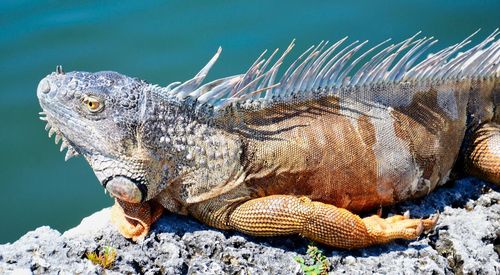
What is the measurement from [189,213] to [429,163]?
1.43 metres

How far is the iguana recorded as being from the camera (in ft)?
10.8

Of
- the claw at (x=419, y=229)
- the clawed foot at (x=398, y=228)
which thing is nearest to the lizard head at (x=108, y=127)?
the clawed foot at (x=398, y=228)

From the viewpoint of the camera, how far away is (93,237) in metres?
3.29

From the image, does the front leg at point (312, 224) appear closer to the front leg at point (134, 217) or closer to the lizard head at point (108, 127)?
the front leg at point (134, 217)

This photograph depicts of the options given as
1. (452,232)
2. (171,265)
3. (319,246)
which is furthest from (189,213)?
(452,232)

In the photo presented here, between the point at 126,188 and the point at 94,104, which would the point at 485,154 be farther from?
the point at 94,104

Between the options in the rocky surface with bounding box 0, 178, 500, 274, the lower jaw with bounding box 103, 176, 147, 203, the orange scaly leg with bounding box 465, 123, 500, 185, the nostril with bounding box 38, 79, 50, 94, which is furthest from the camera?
the orange scaly leg with bounding box 465, 123, 500, 185

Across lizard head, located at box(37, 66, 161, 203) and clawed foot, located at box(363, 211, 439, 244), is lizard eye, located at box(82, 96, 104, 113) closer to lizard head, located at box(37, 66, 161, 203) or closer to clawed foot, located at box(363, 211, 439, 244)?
lizard head, located at box(37, 66, 161, 203)

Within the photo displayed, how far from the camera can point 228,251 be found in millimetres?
3316

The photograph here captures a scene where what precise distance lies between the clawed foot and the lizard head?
3.73ft

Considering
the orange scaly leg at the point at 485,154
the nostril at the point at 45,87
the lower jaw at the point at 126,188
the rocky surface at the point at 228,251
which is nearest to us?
the rocky surface at the point at 228,251

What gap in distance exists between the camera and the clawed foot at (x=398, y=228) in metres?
3.42

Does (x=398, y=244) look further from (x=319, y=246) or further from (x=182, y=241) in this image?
(x=182, y=241)

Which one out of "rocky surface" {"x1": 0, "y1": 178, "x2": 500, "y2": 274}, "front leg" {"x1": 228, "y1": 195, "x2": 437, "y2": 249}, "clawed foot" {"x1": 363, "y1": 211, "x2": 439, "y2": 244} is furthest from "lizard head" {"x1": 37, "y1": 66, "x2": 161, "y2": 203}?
"clawed foot" {"x1": 363, "y1": 211, "x2": 439, "y2": 244}
